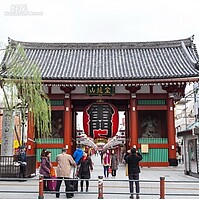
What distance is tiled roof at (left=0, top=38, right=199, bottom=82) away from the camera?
21703mm

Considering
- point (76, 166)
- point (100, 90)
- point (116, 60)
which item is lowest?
point (76, 166)

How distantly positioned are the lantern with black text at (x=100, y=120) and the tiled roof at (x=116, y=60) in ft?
6.68

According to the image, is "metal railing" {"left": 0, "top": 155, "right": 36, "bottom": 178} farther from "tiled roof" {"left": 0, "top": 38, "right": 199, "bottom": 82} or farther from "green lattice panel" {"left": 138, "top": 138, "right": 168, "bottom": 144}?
"green lattice panel" {"left": 138, "top": 138, "right": 168, "bottom": 144}

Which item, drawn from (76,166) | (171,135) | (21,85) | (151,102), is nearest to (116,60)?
(151,102)

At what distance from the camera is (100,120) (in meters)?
20.5

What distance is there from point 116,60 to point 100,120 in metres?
7.14

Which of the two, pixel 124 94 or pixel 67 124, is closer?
pixel 67 124

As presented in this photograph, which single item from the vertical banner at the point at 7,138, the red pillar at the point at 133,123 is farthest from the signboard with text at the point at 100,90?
the vertical banner at the point at 7,138

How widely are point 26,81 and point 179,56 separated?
595 inches

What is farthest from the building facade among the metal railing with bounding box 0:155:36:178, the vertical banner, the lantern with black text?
the metal railing with bounding box 0:155:36:178

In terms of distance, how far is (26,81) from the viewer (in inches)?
569

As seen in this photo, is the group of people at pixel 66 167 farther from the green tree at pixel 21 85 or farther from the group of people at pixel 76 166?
the green tree at pixel 21 85

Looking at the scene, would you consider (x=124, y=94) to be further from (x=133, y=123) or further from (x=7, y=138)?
(x=7, y=138)

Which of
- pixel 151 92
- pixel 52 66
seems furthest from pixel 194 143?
pixel 52 66
